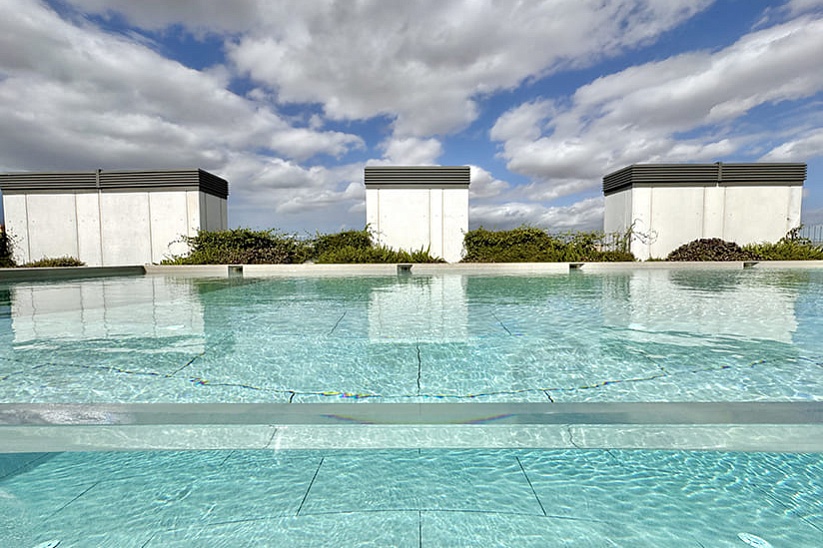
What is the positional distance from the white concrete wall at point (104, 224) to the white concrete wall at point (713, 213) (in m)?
15.1

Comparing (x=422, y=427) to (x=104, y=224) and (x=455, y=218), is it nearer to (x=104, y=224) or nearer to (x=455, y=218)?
(x=455, y=218)

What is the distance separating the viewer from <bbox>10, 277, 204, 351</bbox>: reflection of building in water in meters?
3.77

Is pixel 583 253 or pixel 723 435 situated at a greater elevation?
pixel 583 253

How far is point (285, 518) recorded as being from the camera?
1.38 meters

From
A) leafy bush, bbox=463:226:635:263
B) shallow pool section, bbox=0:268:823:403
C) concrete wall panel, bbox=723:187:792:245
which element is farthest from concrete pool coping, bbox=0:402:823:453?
concrete wall panel, bbox=723:187:792:245

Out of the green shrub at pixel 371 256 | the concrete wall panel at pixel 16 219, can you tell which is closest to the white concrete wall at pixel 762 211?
the green shrub at pixel 371 256

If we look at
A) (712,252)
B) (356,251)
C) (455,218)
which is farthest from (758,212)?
(356,251)

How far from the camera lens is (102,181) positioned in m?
12.1

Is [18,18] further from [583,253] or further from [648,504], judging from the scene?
[583,253]

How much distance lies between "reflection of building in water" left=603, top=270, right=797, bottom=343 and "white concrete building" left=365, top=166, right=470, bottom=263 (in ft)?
19.4

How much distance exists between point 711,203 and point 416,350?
46.7 ft

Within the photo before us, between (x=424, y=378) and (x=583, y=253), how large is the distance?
11423 millimetres

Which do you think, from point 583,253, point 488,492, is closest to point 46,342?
point 488,492

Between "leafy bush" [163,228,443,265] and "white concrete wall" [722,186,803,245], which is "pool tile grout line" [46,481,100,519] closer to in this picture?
"leafy bush" [163,228,443,265]
